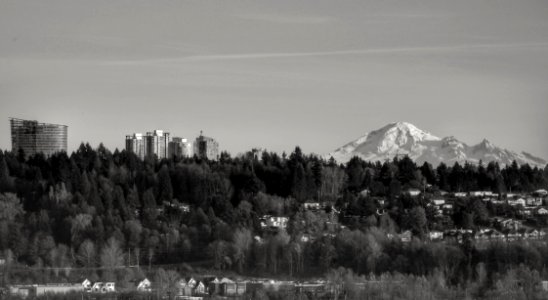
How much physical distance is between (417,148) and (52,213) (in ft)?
91.1

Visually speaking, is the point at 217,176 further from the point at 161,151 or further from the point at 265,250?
the point at 161,151

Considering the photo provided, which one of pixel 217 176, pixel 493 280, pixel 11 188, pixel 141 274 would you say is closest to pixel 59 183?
pixel 11 188

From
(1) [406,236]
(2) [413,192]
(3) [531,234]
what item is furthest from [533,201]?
(1) [406,236]

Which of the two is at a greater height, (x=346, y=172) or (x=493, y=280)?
(x=346, y=172)

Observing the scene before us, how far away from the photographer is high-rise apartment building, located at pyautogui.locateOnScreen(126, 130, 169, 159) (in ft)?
197

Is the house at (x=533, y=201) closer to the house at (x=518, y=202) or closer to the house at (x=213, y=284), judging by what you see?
the house at (x=518, y=202)

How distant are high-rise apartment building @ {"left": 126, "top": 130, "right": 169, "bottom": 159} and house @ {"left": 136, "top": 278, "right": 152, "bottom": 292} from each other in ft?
76.8

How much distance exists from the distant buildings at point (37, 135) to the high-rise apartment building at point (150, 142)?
2383 millimetres

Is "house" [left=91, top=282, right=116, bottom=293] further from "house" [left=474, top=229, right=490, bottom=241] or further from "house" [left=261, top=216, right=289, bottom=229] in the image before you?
"house" [left=474, top=229, right=490, bottom=241]

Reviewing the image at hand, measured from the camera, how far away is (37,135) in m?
60.6

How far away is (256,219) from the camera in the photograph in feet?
138

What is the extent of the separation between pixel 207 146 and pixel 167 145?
1.59 meters

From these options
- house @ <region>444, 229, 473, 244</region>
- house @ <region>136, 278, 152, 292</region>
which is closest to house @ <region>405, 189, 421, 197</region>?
house @ <region>444, 229, 473, 244</region>

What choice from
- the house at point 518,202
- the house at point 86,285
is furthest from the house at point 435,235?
the house at point 86,285
